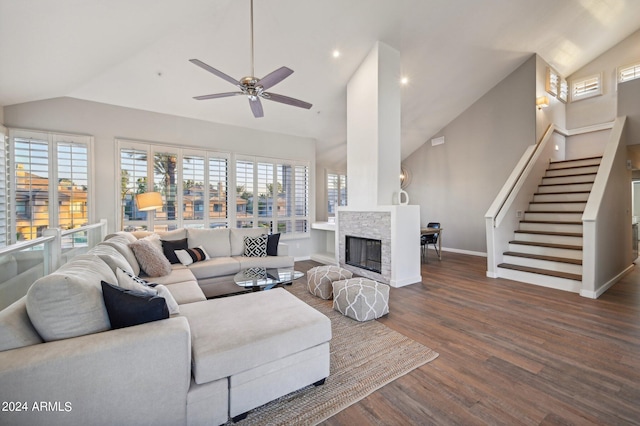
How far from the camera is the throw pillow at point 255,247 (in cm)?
457

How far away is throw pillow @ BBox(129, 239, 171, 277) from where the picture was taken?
331cm

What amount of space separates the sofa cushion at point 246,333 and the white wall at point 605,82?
8834 mm

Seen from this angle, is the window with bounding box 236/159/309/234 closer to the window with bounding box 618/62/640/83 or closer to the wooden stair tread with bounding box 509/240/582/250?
the wooden stair tread with bounding box 509/240/582/250

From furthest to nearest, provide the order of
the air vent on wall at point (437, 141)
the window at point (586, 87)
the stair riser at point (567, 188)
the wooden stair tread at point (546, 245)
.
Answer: the air vent on wall at point (437, 141), the window at point (586, 87), the stair riser at point (567, 188), the wooden stair tread at point (546, 245)

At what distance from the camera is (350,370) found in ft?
6.97

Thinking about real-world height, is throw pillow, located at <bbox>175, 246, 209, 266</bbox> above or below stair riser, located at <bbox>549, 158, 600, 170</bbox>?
below

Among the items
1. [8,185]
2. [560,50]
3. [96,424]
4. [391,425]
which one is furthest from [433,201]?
[8,185]

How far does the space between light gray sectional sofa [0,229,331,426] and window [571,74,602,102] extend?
9174 mm

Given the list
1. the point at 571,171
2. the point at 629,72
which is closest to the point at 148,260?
the point at 571,171

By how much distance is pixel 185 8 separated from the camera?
3.19 m

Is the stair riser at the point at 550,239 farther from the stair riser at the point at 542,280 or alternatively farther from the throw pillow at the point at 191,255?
the throw pillow at the point at 191,255

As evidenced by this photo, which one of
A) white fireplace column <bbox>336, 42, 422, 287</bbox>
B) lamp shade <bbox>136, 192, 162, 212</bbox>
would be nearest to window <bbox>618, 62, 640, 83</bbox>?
white fireplace column <bbox>336, 42, 422, 287</bbox>

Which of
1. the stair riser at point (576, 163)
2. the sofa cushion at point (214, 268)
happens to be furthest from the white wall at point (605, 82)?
the sofa cushion at point (214, 268)

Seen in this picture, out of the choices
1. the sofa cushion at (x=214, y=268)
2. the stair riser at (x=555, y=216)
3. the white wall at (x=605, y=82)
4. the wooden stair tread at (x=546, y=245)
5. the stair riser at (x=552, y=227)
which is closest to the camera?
the sofa cushion at (x=214, y=268)
